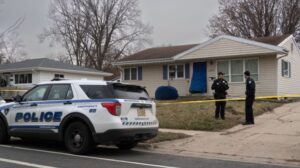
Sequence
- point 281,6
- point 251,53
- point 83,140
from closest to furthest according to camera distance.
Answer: point 83,140, point 251,53, point 281,6

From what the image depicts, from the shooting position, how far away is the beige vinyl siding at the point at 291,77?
78.7 feet

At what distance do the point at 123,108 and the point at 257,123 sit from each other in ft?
21.7

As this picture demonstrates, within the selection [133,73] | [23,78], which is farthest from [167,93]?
[23,78]

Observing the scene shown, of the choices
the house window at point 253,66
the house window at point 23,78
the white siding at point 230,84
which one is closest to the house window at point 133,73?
the white siding at point 230,84

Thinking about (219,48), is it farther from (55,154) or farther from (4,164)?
(4,164)

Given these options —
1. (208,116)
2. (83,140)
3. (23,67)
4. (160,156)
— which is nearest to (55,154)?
(83,140)

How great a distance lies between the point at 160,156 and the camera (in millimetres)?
10102

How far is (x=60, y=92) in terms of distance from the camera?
10594 millimetres

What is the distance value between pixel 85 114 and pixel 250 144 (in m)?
4.43

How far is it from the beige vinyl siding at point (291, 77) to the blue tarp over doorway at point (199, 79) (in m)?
4.38

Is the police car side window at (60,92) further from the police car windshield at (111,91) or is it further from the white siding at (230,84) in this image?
the white siding at (230,84)

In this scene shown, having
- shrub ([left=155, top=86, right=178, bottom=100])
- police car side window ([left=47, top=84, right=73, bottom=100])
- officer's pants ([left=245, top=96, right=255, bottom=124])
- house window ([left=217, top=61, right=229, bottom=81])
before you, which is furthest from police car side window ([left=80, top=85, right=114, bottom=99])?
house window ([left=217, top=61, right=229, bottom=81])

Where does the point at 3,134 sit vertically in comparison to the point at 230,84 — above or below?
below

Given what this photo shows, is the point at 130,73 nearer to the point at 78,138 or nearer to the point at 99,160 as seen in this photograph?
the point at 78,138
